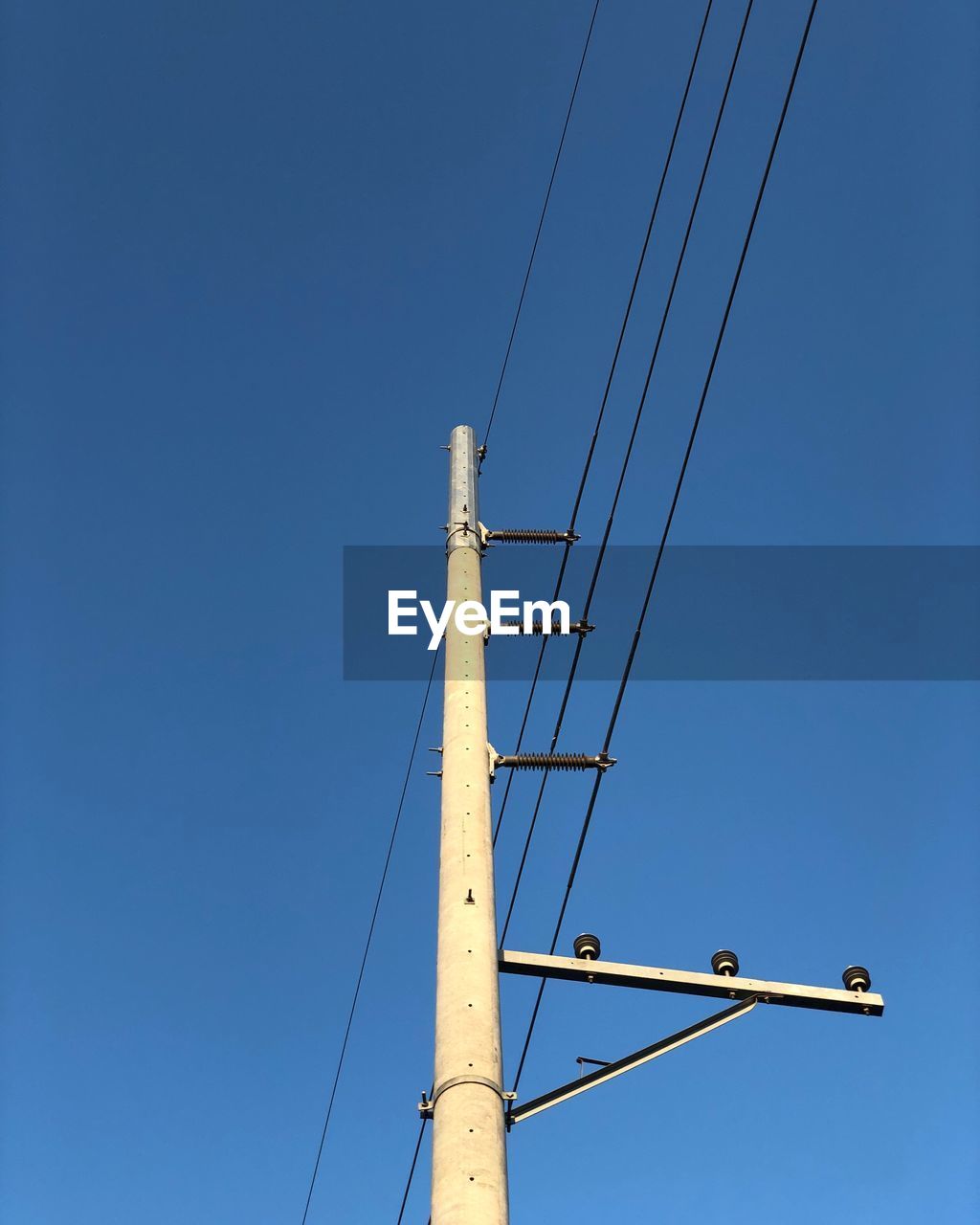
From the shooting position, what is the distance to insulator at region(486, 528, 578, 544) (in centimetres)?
1071

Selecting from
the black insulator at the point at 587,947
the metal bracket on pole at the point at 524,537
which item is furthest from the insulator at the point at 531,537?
the black insulator at the point at 587,947

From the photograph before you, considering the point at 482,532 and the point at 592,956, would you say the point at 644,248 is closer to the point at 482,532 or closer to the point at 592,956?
the point at 482,532

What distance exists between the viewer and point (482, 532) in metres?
10.7

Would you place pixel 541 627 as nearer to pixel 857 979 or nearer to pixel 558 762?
pixel 558 762

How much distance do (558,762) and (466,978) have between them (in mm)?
2368

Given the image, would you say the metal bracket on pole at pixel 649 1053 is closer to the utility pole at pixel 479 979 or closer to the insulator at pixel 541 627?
the utility pole at pixel 479 979

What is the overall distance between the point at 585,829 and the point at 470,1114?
3.52 metres

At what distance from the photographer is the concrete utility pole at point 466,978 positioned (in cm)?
598

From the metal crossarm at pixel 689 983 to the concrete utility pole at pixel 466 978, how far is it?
1.68ft

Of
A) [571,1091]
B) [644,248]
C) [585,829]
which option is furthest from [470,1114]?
[644,248]

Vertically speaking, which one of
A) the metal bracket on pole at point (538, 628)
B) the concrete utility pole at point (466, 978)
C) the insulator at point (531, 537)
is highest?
the insulator at point (531, 537)

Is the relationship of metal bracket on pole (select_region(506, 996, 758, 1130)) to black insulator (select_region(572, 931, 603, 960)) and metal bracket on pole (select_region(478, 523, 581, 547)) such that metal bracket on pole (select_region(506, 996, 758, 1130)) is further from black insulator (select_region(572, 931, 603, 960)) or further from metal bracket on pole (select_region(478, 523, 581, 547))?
metal bracket on pole (select_region(478, 523, 581, 547))

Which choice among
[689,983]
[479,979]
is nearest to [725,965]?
[689,983]

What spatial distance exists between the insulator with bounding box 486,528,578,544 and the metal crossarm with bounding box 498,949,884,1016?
13.0 ft
